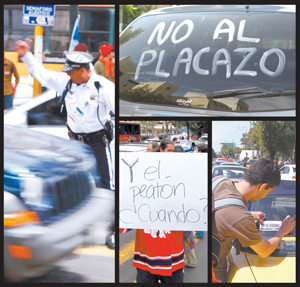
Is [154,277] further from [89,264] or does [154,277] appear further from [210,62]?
[210,62]

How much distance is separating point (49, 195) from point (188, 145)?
1.50 m

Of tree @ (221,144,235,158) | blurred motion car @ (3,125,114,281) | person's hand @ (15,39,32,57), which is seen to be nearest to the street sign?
person's hand @ (15,39,32,57)

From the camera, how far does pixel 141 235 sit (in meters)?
3.38

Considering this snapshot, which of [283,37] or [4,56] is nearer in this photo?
[283,37]

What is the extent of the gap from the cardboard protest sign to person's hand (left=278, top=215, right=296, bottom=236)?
753 mm

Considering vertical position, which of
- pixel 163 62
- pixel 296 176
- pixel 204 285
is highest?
pixel 163 62

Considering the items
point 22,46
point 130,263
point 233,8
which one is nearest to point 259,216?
point 130,263

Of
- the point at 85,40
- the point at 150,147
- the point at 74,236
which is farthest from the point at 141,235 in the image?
the point at 85,40

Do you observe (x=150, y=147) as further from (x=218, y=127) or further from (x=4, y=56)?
(x=4, y=56)

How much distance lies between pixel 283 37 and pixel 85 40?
1.93 metres

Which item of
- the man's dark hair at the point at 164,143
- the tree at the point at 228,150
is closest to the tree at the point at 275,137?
the tree at the point at 228,150

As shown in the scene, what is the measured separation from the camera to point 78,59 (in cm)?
334

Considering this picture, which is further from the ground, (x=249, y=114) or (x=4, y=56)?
(x=4, y=56)

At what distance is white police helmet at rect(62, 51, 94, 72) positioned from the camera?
10.9ft
